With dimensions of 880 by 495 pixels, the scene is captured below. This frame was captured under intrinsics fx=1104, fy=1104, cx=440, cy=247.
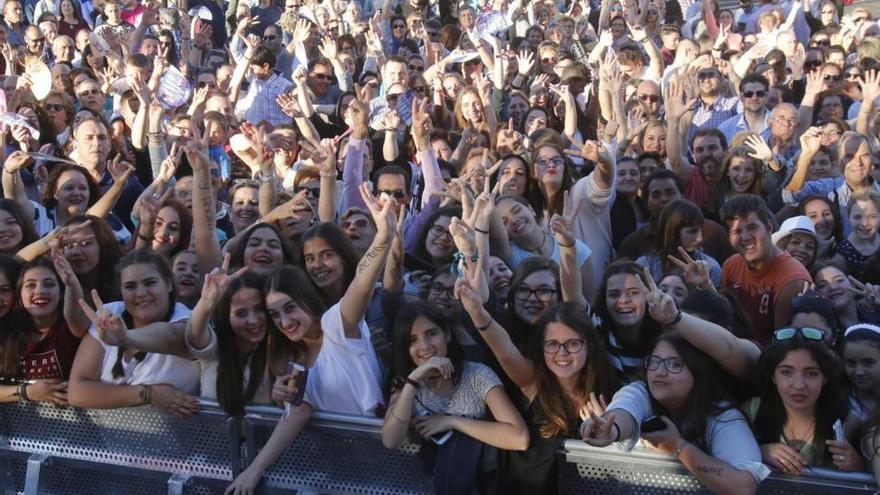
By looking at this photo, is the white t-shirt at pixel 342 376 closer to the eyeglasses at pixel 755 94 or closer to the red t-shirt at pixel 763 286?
the red t-shirt at pixel 763 286

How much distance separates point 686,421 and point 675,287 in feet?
3.75

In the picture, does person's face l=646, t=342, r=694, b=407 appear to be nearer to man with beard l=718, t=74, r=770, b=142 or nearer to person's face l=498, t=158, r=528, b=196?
person's face l=498, t=158, r=528, b=196

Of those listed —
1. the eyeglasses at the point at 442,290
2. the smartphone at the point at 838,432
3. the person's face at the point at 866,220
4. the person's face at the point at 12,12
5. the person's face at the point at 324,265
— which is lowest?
the smartphone at the point at 838,432

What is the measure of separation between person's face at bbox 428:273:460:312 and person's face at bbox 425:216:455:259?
0.58 meters

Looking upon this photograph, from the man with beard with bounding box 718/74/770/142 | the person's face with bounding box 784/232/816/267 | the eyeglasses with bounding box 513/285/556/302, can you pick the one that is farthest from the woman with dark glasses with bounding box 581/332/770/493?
the man with beard with bounding box 718/74/770/142

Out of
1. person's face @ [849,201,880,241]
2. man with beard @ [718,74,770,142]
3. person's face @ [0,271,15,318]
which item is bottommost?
person's face @ [0,271,15,318]

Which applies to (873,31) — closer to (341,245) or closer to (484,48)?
(484,48)

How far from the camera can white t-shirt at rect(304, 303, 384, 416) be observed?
13.7 feet

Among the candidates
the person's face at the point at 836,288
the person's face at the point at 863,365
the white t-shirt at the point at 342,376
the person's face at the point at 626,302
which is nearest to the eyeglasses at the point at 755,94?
the person's face at the point at 836,288

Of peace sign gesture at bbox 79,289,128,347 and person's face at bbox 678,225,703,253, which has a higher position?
person's face at bbox 678,225,703,253

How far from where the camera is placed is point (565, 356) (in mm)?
3986

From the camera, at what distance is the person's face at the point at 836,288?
202 inches

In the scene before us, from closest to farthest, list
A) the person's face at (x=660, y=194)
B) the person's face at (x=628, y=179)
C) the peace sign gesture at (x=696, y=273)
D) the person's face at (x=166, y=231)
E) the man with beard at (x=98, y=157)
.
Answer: the peace sign gesture at (x=696, y=273) < the person's face at (x=166, y=231) < the person's face at (x=660, y=194) < the person's face at (x=628, y=179) < the man with beard at (x=98, y=157)

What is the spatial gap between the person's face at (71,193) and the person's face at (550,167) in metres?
2.57
